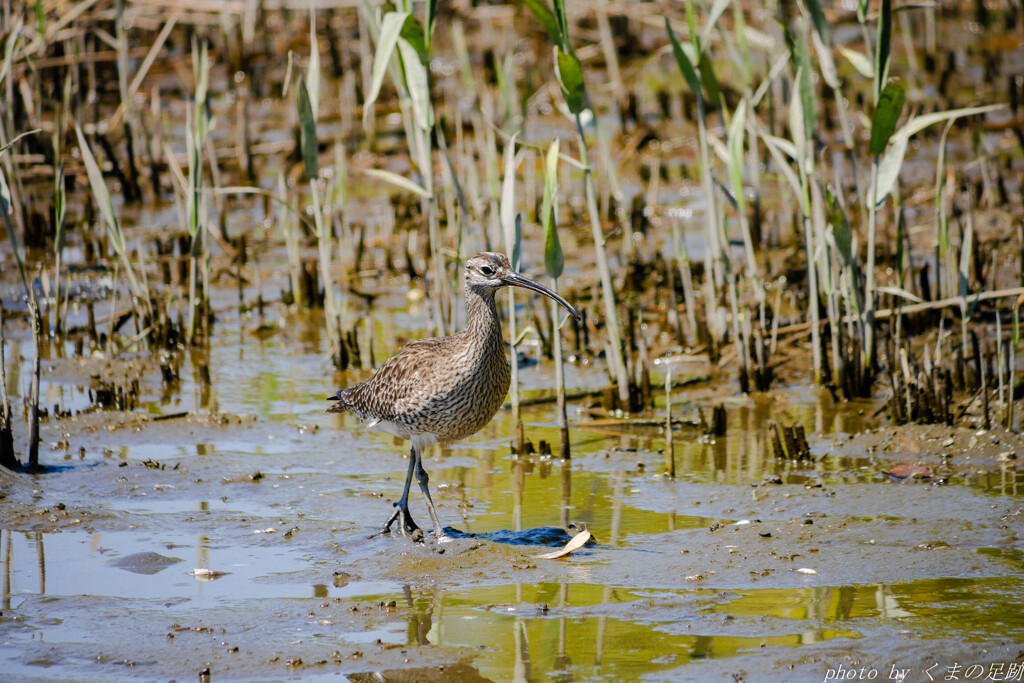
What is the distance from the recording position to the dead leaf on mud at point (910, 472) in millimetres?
5918

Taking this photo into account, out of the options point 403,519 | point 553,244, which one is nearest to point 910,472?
point 553,244

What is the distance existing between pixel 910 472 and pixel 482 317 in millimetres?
2341

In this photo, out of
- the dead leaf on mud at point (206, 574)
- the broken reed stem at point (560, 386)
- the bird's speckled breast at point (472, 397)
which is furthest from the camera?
the broken reed stem at point (560, 386)

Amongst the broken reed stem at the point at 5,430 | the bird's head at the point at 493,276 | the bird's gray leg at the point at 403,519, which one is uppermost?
the bird's head at the point at 493,276

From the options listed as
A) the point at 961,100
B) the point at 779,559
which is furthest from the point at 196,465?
the point at 961,100

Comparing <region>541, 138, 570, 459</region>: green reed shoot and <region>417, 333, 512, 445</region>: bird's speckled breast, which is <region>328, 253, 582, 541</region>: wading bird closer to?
<region>417, 333, 512, 445</region>: bird's speckled breast

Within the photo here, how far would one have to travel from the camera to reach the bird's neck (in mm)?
5281

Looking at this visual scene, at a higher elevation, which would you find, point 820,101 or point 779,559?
point 820,101

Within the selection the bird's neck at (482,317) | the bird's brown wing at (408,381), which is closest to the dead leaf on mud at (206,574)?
the bird's brown wing at (408,381)

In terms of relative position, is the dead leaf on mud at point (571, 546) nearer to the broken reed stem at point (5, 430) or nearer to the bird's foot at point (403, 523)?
the bird's foot at point (403, 523)

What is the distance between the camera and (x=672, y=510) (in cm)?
571

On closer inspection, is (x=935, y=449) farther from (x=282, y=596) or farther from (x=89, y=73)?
(x=89, y=73)

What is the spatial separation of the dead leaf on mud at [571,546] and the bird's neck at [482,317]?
36.7 inches

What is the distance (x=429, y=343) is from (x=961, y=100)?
29.2 feet
